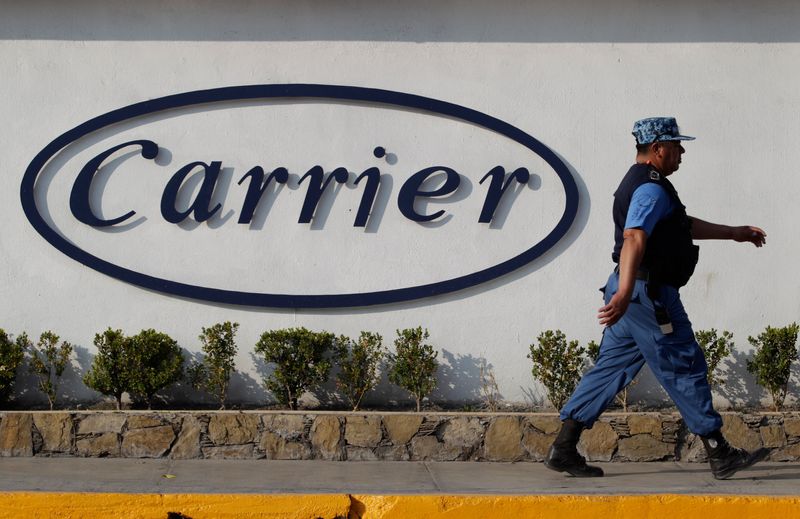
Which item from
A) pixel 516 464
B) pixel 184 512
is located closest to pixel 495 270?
pixel 516 464

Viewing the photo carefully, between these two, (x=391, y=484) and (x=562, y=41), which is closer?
(x=391, y=484)

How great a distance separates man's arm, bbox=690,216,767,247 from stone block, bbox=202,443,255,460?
3040 mm

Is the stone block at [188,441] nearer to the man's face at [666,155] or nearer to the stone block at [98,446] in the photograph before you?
the stone block at [98,446]

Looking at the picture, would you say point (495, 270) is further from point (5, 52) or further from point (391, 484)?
point (5, 52)

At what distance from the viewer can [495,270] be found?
779cm

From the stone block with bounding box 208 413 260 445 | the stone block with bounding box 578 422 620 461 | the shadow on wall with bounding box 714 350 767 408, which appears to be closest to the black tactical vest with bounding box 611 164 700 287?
the stone block with bounding box 578 422 620 461

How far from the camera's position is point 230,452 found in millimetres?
7133

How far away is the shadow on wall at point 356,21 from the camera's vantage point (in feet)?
Answer: 25.7

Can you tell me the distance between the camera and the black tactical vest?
6137 mm

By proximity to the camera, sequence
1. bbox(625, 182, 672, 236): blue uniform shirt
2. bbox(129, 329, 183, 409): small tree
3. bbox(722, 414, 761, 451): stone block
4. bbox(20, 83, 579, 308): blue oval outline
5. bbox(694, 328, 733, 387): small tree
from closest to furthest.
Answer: bbox(625, 182, 672, 236): blue uniform shirt
bbox(722, 414, 761, 451): stone block
bbox(129, 329, 183, 409): small tree
bbox(694, 328, 733, 387): small tree
bbox(20, 83, 579, 308): blue oval outline

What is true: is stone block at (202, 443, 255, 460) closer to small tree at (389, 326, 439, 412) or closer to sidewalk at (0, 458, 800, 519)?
sidewalk at (0, 458, 800, 519)

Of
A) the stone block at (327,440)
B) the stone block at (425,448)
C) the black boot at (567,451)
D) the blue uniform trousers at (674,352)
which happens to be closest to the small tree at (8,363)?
the stone block at (327,440)

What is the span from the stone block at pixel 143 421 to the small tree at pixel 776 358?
13.0ft

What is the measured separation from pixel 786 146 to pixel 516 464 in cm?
299
